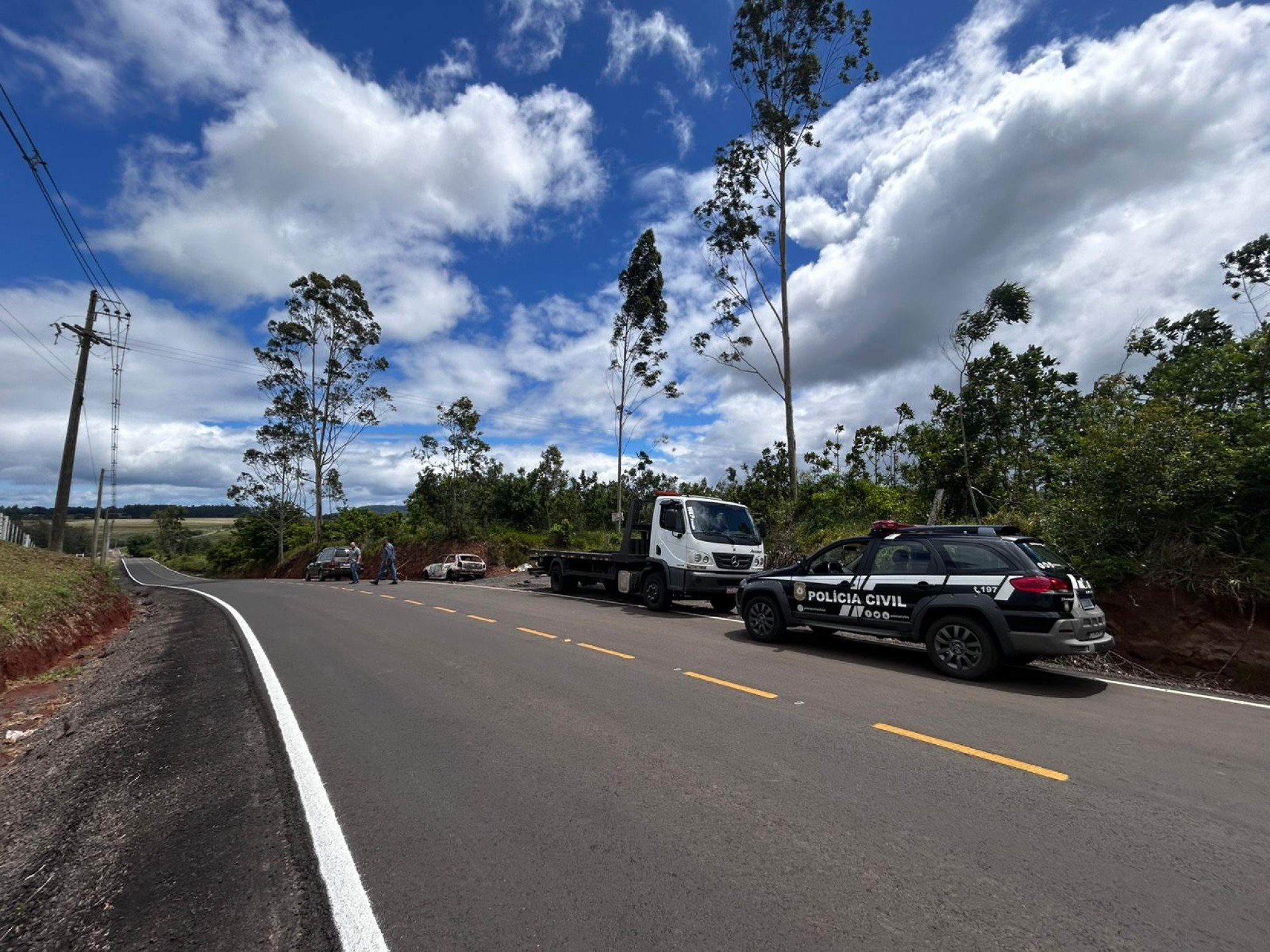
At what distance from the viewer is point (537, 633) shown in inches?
389

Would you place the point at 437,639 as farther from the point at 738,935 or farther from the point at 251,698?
the point at 738,935

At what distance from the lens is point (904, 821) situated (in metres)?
3.45

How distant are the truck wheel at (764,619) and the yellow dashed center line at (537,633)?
3.05m

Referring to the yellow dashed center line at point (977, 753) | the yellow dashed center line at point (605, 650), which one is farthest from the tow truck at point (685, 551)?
the yellow dashed center line at point (977, 753)

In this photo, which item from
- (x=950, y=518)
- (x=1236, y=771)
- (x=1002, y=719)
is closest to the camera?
(x=1236, y=771)

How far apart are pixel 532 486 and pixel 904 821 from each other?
41.5 metres

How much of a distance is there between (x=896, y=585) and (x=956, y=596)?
0.73 m

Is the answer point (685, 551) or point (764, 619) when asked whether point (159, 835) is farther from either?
point (685, 551)

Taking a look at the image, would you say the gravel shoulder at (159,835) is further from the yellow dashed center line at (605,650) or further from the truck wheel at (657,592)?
the truck wheel at (657,592)

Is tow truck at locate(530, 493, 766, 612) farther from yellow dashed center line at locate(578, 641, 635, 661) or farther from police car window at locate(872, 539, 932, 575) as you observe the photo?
police car window at locate(872, 539, 932, 575)

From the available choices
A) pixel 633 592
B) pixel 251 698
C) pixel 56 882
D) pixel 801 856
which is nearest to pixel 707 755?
pixel 801 856

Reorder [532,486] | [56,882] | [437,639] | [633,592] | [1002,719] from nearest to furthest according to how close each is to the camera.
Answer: [56,882], [1002,719], [437,639], [633,592], [532,486]

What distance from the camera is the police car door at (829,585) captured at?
26.9 feet

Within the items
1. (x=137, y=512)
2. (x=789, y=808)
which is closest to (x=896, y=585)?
(x=789, y=808)
